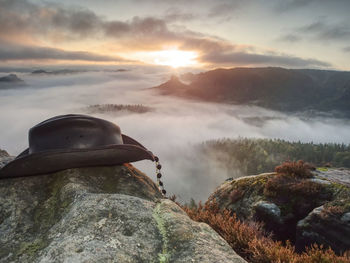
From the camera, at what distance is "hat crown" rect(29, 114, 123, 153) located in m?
3.67

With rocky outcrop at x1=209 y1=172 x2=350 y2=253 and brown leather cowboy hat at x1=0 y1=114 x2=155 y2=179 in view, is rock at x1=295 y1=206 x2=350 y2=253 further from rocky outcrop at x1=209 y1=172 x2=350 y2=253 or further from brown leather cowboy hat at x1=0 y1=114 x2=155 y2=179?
brown leather cowboy hat at x1=0 y1=114 x2=155 y2=179

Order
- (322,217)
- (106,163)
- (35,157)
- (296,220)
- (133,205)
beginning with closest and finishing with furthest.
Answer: (133,205) < (35,157) < (106,163) < (322,217) < (296,220)

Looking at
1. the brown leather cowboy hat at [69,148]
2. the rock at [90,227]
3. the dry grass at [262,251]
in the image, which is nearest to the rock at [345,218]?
the dry grass at [262,251]

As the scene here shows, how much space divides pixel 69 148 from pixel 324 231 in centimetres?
695

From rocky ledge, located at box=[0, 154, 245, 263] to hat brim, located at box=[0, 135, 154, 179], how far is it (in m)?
0.18

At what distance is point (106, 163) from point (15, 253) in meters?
1.76

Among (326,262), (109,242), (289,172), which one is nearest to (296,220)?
(289,172)

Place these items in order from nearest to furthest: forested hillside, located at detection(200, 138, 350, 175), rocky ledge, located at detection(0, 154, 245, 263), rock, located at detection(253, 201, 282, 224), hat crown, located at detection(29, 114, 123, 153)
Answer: rocky ledge, located at detection(0, 154, 245, 263), hat crown, located at detection(29, 114, 123, 153), rock, located at detection(253, 201, 282, 224), forested hillside, located at detection(200, 138, 350, 175)

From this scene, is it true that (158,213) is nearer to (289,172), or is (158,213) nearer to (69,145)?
(69,145)

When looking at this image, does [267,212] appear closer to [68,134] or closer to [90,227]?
[68,134]

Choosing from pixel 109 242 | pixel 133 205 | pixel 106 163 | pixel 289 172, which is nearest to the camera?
pixel 109 242

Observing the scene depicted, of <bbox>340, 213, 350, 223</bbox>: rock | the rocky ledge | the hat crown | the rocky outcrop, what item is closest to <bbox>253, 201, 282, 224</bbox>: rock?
the rocky outcrop

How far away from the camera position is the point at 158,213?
2.98 m

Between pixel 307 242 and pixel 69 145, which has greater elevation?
pixel 69 145
